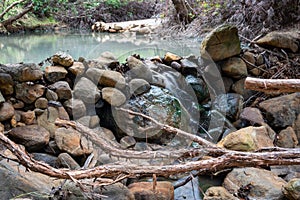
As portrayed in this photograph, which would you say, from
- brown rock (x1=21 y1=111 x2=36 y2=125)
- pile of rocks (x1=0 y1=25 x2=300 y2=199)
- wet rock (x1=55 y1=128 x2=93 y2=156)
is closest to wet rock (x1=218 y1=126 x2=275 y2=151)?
pile of rocks (x1=0 y1=25 x2=300 y2=199)

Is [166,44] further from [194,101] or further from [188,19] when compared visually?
[194,101]

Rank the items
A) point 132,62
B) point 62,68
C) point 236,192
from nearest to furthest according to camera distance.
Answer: point 236,192 → point 62,68 → point 132,62

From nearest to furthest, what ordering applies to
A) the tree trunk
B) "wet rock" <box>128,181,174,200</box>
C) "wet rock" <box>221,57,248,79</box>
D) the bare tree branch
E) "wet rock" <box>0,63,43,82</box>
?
"wet rock" <box>128,181,174,200</box> → "wet rock" <box>0,63,43,82</box> → the bare tree branch → "wet rock" <box>221,57,248,79</box> → the tree trunk

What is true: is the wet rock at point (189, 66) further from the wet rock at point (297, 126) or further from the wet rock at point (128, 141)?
the wet rock at point (297, 126)

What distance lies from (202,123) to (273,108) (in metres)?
0.83

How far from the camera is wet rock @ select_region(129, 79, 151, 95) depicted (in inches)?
134

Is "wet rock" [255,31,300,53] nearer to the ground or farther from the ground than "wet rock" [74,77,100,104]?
farther from the ground

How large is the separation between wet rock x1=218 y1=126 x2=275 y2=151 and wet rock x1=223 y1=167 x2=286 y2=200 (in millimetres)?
238

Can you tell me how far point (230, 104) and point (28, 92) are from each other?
2314 mm

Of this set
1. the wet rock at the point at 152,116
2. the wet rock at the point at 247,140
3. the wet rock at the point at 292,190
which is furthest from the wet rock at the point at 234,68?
the wet rock at the point at 292,190

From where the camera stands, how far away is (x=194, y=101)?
3818 mm

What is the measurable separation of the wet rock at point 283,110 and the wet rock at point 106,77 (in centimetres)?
172

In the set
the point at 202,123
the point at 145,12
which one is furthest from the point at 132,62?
the point at 145,12

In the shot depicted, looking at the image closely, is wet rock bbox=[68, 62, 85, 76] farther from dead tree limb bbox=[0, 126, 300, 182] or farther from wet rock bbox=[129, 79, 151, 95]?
dead tree limb bbox=[0, 126, 300, 182]
